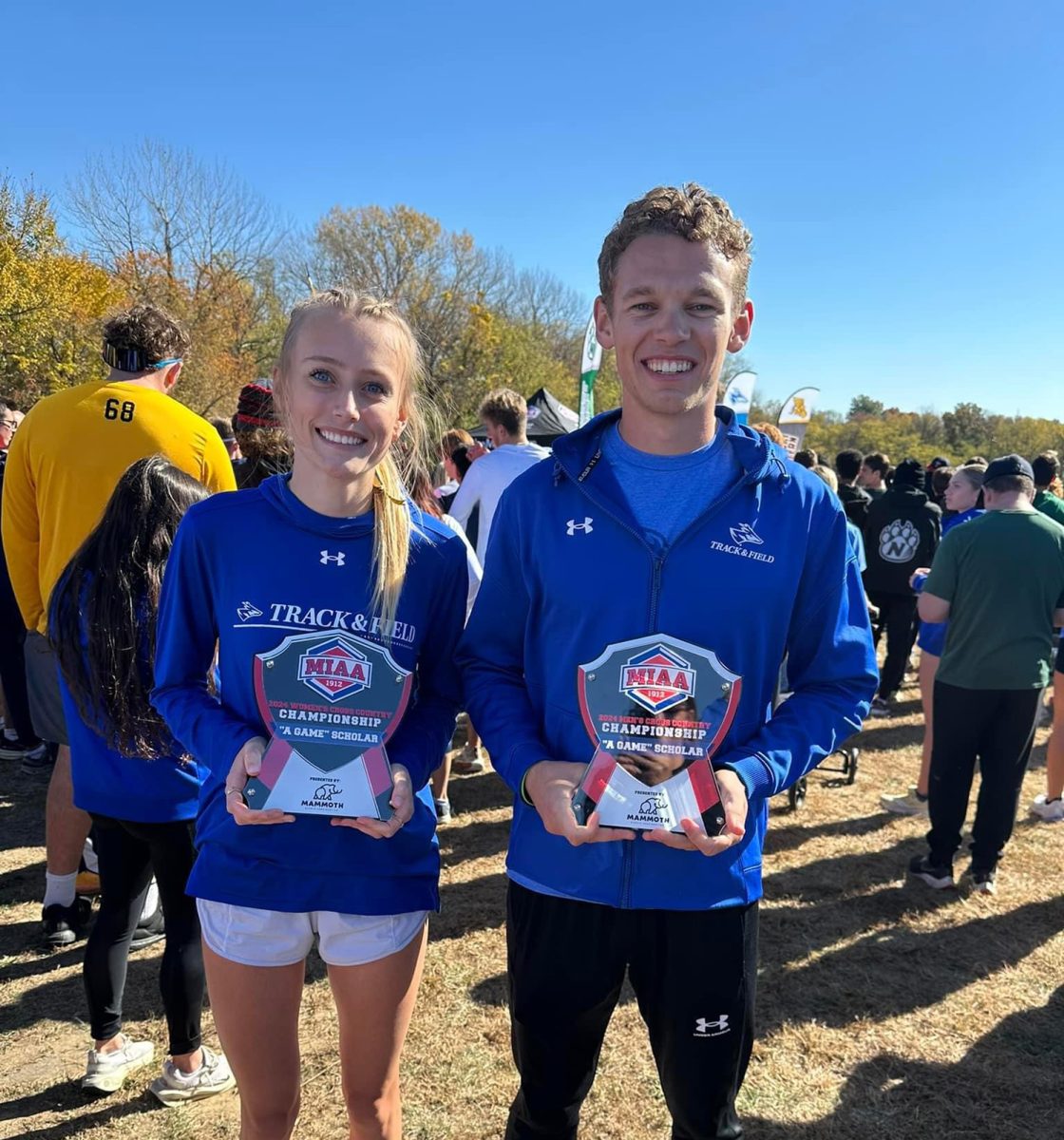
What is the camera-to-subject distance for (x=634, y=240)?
1651 millimetres

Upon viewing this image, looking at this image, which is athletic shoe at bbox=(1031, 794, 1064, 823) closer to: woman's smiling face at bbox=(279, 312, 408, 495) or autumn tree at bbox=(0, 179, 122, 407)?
woman's smiling face at bbox=(279, 312, 408, 495)

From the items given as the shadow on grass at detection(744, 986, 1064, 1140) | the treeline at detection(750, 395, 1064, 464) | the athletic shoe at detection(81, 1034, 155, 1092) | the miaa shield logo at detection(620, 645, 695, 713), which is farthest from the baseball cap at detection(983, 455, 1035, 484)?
the treeline at detection(750, 395, 1064, 464)

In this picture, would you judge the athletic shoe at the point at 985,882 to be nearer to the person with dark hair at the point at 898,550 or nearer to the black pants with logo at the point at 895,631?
the person with dark hair at the point at 898,550

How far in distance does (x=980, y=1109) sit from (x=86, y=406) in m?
4.27

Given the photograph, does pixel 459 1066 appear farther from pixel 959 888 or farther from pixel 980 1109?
pixel 959 888

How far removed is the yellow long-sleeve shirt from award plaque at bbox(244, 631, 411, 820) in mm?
1927

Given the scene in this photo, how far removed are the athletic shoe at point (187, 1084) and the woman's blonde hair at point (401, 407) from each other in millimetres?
1916

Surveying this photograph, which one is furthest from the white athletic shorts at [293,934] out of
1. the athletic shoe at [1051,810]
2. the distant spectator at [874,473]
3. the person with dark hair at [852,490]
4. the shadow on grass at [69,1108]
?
the distant spectator at [874,473]

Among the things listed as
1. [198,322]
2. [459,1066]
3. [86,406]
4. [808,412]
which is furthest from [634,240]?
[198,322]

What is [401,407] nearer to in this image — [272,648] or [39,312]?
[272,648]

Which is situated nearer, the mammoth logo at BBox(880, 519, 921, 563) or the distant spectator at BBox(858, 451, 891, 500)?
the mammoth logo at BBox(880, 519, 921, 563)

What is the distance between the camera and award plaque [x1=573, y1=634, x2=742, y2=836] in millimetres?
1468

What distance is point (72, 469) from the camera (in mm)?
3236

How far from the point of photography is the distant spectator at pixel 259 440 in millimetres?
3484
